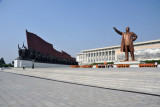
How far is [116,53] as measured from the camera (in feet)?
157

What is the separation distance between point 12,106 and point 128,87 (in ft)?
14.2

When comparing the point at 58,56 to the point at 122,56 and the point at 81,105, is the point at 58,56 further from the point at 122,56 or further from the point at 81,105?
the point at 81,105

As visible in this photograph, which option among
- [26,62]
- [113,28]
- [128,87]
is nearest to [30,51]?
[26,62]

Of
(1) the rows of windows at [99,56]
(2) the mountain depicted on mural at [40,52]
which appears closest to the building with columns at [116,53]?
(1) the rows of windows at [99,56]

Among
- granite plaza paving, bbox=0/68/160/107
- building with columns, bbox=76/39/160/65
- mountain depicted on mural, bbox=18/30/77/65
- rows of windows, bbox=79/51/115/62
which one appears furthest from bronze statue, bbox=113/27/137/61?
rows of windows, bbox=79/51/115/62

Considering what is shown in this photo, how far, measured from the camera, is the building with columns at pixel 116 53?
128ft

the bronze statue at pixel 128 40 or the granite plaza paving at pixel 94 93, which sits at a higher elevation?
the bronze statue at pixel 128 40

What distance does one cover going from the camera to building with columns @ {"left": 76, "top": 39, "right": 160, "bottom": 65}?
1532 inches

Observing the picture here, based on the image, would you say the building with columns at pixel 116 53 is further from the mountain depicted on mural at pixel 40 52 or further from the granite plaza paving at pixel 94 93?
the granite plaza paving at pixel 94 93

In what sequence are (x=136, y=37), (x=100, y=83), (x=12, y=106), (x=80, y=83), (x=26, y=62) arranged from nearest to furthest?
(x=12, y=106), (x=100, y=83), (x=80, y=83), (x=136, y=37), (x=26, y=62)

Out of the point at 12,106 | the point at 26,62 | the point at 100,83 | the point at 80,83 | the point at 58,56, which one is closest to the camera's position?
the point at 12,106

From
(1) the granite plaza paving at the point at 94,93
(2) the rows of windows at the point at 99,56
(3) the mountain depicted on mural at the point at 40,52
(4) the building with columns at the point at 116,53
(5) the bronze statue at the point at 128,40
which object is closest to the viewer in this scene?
(1) the granite plaza paving at the point at 94,93

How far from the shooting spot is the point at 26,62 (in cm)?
2555

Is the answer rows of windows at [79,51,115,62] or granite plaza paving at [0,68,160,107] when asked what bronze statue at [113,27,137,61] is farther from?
rows of windows at [79,51,115,62]
